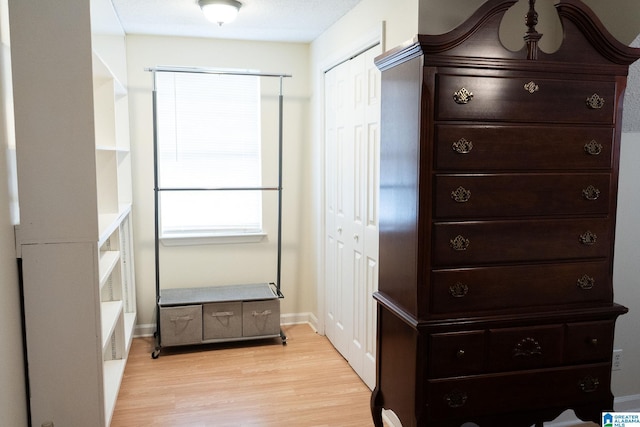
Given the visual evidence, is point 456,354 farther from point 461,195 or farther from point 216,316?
point 216,316

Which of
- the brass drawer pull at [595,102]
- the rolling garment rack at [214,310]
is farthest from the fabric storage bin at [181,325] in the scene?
the brass drawer pull at [595,102]

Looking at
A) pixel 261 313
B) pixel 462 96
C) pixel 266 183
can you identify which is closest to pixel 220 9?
pixel 266 183

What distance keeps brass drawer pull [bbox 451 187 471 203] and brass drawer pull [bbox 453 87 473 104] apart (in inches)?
12.5

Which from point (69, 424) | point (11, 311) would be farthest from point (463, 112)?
point (69, 424)

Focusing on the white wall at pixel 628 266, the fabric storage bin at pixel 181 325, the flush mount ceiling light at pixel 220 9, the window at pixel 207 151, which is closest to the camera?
the white wall at pixel 628 266

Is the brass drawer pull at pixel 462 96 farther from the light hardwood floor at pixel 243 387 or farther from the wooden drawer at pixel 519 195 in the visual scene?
the light hardwood floor at pixel 243 387

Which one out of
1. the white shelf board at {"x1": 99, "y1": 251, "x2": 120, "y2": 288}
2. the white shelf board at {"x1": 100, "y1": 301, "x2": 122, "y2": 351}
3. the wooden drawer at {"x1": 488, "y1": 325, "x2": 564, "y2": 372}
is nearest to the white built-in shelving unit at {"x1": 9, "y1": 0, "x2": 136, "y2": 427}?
the white shelf board at {"x1": 100, "y1": 301, "x2": 122, "y2": 351}

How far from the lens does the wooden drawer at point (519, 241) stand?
1993 millimetres

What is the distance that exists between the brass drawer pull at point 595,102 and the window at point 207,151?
2.60 meters

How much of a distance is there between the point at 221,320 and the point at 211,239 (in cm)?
67

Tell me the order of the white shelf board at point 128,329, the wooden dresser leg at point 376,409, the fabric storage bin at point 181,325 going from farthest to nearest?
the fabric storage bin at point 181,325
the white shelf board at point 128,329
the wooden dresser leg at point 376,409

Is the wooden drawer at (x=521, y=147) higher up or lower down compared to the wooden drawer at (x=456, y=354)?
higher up

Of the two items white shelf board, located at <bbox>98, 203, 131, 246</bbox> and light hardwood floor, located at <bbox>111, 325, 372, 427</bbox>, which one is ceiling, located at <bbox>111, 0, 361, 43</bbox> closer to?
white shelf board, located at <bbox>98, 203, 131, 246</bbox>

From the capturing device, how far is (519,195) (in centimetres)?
203
